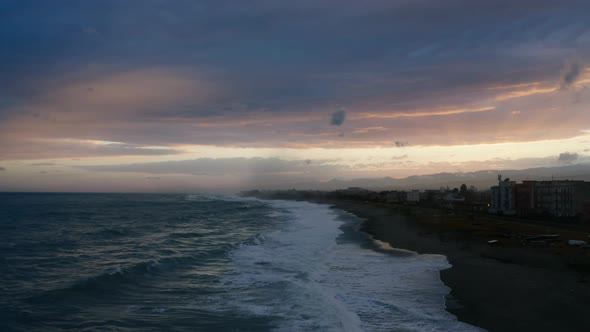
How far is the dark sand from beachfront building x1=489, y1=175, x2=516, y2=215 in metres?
51.2

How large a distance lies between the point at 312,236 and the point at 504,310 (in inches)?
1067

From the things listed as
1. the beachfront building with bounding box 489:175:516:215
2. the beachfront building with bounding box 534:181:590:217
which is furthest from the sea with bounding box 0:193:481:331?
the beachfront building with bounding box 489:175:516:215

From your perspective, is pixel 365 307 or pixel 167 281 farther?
pixel 167 281

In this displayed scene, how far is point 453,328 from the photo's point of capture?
1370 centimetres

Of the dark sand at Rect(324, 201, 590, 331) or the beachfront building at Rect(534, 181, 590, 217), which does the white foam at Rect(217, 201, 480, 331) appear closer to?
the dark sand at Rect(324, 201, 590, 331)

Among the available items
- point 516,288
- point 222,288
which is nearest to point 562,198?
point 516,288

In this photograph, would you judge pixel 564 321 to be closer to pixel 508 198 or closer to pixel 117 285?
pixel 117 285

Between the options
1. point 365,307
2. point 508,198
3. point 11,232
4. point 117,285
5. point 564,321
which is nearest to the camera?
point 564,321

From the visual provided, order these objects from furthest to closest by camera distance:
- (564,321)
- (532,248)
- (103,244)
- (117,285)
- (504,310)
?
(103,244) < (532,248) < (117,285) < (504,310) < (564,321)

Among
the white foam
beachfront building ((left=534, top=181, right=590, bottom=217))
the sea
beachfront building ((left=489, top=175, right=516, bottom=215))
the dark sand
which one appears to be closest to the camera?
the dark sand

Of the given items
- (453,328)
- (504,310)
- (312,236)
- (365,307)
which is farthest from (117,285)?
(312,236)

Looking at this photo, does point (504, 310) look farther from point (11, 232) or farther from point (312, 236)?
point (11, 232)

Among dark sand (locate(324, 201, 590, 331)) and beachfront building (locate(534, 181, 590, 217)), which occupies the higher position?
beachfront building (locate(534, 181, 590, 217))

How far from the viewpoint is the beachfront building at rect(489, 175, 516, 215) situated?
246 feet
